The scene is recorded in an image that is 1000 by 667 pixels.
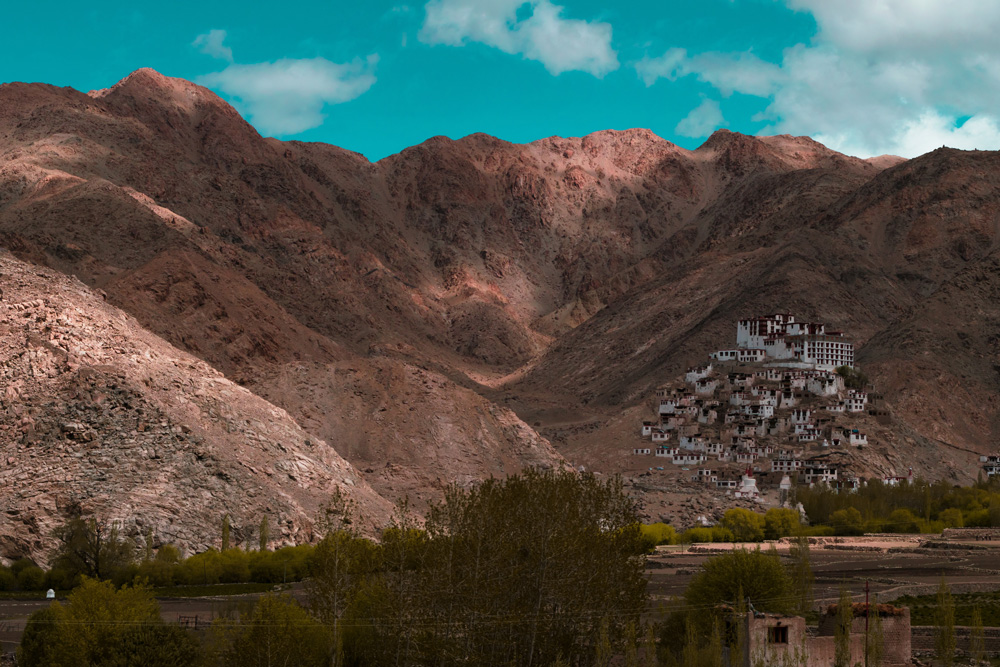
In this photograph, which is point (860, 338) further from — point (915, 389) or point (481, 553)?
point (481, 553)

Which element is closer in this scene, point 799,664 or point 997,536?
point 799,664

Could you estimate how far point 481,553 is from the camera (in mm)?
45719

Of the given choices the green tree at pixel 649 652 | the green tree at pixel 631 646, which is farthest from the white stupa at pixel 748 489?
the green tree at pixel 649 652

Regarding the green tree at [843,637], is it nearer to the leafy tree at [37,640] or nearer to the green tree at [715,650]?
the green tree at [715,650]

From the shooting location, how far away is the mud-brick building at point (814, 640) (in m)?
42.2

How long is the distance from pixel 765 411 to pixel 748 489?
746 inches

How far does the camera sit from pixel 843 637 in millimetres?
43969

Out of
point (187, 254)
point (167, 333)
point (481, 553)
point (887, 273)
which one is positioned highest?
point (887, 273)

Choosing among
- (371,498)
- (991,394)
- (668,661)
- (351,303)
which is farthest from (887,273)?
(668,661)

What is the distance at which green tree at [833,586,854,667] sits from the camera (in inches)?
1726

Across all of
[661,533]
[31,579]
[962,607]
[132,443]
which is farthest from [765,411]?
[31,579]

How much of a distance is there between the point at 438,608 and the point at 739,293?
15011 cm

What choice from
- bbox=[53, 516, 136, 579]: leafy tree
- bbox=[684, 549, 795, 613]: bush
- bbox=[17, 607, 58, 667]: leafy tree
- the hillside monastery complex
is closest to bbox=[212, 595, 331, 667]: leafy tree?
bbox=[17, 607, 58, 667]: leafy tree

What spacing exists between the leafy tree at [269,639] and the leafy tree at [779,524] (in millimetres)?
71596
